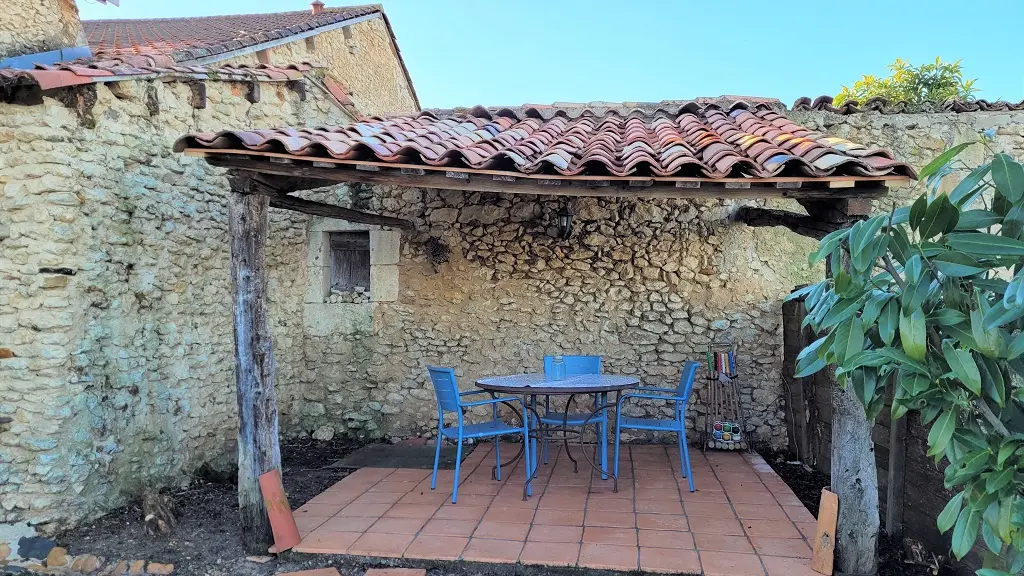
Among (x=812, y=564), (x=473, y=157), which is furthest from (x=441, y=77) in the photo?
(x=812, y=564)

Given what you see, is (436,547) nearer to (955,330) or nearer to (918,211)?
(955,330)

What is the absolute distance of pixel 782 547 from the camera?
337 cm

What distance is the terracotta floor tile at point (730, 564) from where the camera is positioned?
3066 mm

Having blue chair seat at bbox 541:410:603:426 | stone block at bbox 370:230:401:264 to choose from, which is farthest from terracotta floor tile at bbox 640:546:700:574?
stone block at bbox 370:230:401:264

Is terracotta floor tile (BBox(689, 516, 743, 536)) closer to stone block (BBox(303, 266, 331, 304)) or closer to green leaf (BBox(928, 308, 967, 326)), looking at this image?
green leaf (BBox(928, 308, 967, 326))

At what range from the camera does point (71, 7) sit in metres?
4.59

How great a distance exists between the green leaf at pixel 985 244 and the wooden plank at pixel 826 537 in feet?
7.37

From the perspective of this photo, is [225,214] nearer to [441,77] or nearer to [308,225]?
[308,225]

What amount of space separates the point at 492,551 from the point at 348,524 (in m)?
1.04

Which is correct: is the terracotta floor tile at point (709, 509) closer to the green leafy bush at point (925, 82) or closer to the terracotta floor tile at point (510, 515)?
the terracotta floor tile at point (510, 515)

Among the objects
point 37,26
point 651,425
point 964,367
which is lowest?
point 651,425

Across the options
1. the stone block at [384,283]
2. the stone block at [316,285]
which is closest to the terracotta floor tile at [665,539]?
the stone block at [384,283]

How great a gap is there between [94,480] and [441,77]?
19.1 m

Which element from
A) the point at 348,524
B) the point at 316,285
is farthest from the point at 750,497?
the point at 316,285
